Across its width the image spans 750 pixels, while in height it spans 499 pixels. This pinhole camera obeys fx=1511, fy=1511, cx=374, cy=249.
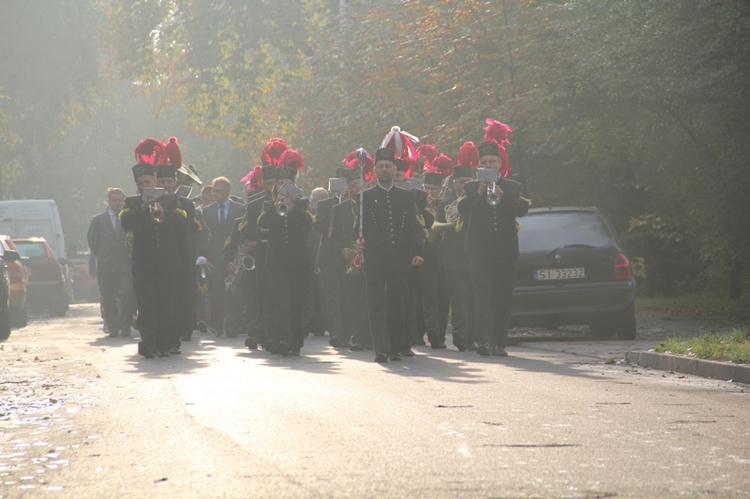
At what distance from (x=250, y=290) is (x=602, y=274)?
4.03 metres

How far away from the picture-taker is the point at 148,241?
15117 millimetres

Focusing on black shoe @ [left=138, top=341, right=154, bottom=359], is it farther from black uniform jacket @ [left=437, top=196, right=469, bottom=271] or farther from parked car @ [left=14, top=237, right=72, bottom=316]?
parked car @ [left=14, top=237, right=72, bottom=316]

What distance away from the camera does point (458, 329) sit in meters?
16.2

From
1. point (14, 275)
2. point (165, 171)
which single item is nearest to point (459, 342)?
point (165, 171)

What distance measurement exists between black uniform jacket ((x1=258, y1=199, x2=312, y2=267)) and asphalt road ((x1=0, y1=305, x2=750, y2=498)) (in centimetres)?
158

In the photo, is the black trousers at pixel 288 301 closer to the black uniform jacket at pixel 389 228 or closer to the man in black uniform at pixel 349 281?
the man in black uniform at pixel 349 281

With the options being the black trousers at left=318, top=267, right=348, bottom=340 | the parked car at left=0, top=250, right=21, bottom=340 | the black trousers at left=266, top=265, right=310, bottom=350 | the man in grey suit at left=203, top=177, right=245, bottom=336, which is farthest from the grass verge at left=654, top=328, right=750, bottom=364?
the parked car at left=0, top=250, right=21, bottom=340

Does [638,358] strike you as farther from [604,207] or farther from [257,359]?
[604,207]

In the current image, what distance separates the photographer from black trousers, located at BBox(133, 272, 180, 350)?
49.1 feet

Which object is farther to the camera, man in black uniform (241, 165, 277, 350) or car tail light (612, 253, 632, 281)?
car tail light (612, 253, 632, 281)

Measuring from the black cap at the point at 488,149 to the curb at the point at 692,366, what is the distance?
7.71 ft

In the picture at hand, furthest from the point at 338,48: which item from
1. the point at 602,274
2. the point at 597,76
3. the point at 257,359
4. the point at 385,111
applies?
the point at 257,359

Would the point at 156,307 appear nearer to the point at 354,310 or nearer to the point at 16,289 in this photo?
the point at 354,310

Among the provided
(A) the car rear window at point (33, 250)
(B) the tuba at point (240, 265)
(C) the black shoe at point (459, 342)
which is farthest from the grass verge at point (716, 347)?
(A) the car rear window at point (33, 250)
